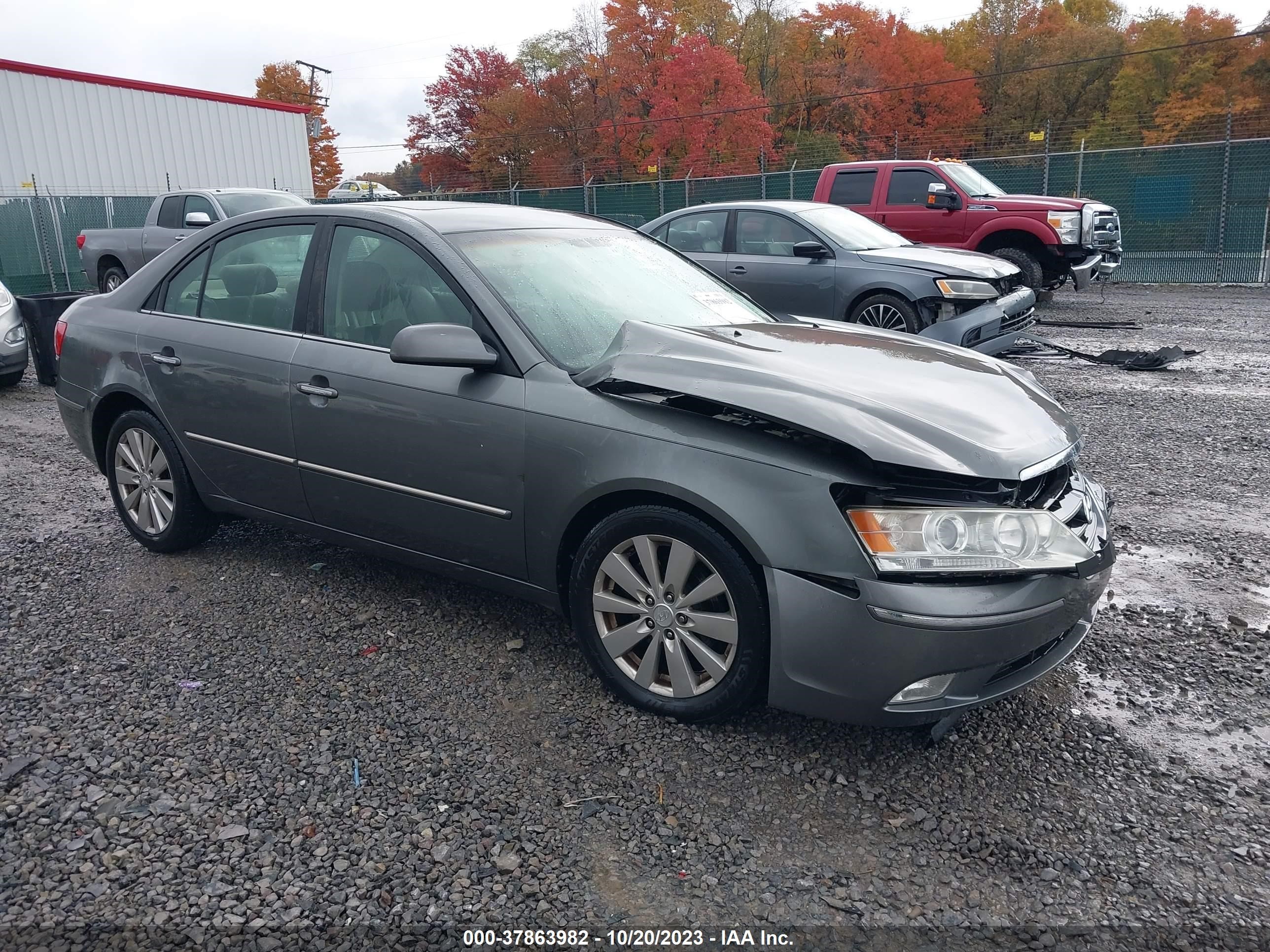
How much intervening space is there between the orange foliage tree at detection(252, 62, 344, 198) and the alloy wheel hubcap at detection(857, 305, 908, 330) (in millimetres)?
54433

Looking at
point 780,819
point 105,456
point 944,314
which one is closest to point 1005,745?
point 780,819

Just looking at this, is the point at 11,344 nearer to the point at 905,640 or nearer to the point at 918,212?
the point at 905,640

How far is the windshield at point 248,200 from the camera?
45.1ft

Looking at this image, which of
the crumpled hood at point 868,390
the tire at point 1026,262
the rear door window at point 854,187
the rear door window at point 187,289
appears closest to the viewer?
the crumpled hood at point 868,390

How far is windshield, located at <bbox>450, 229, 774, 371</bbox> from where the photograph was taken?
3.46 m

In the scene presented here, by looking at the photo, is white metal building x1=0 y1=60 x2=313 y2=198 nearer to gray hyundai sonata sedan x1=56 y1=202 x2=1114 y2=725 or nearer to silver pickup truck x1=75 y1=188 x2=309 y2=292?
silver pickup truck x1=75 y1=188 x2=309 y2=292

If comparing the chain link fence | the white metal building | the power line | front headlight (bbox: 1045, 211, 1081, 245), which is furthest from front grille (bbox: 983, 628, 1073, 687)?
the power line

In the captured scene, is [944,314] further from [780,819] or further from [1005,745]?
[780,819]

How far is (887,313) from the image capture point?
8.88m

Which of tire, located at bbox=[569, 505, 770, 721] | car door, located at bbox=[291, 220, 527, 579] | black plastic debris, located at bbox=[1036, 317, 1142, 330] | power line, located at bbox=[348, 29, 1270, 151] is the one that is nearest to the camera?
tire, located at bbox=[569, 505, 770, 721]

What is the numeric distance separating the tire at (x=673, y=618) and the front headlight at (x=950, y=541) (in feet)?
1.20

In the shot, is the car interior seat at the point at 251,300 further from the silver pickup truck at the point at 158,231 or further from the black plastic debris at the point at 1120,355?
the silver pickup truck at the point at 158,231

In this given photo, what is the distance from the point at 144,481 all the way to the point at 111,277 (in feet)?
39.3

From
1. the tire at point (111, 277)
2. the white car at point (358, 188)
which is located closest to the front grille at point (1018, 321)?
the tire at point (111, 277)
